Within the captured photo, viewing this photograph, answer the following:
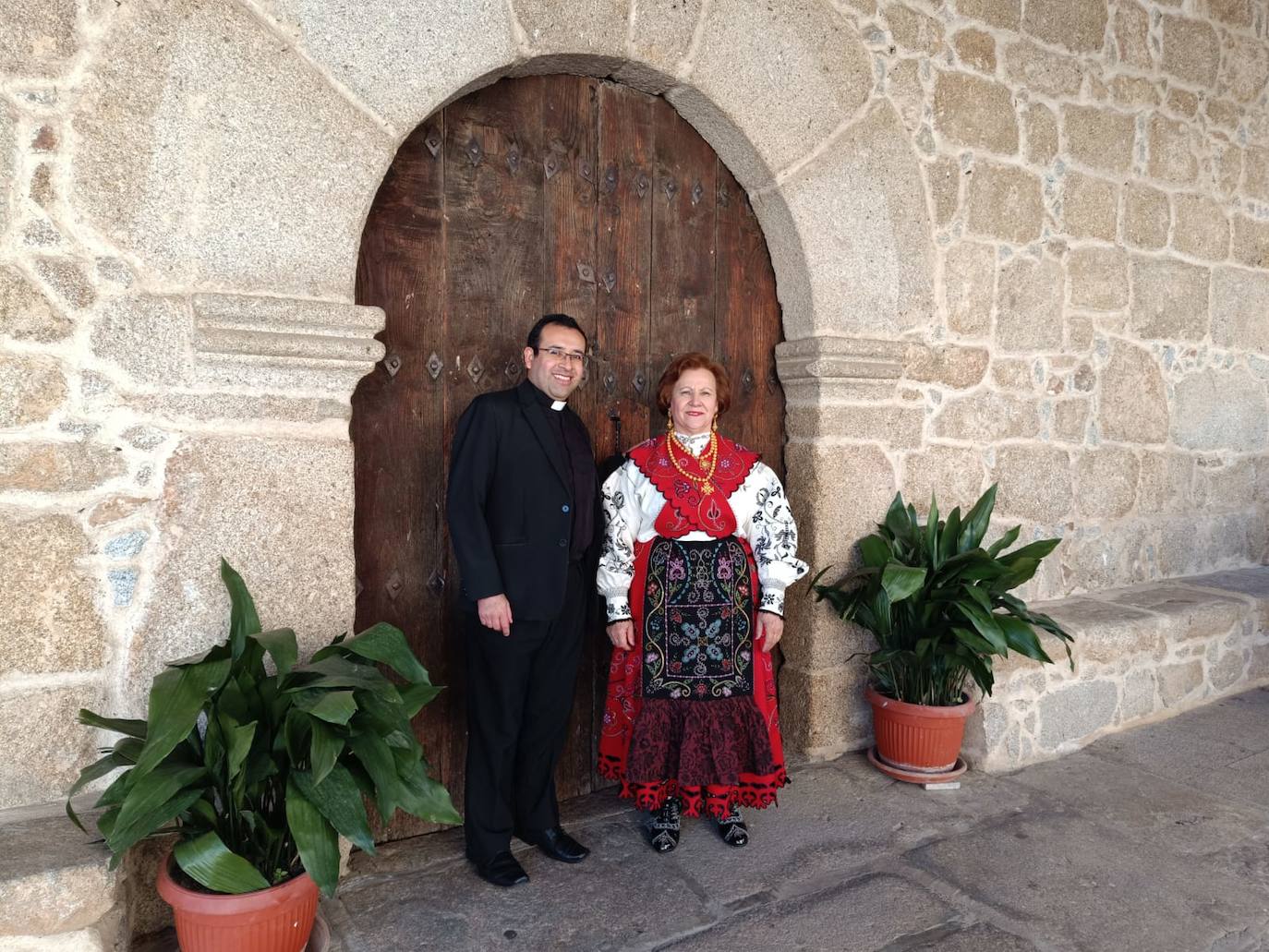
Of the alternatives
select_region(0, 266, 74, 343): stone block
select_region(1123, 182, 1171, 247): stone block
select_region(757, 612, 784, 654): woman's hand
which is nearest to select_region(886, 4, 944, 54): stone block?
select_region(1123, 182, 1171, 247): stone block

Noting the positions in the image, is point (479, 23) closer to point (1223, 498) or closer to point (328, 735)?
point (328, 735)

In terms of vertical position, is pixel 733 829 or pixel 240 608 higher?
pixel 240 608

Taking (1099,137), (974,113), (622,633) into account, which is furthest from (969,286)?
(622,633)

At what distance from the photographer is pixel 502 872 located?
224 centimetres

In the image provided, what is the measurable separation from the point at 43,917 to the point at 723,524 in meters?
1.74

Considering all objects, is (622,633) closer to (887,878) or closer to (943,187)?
(887,878)

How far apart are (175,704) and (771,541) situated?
1.60m

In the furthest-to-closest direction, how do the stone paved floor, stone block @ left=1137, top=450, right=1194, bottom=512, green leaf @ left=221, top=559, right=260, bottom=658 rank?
stone block @ left=1137, top=450, right=1194, bottom=512 → the stone paved floor → green leaf @ left=221, top=559, right=260, bottom=658

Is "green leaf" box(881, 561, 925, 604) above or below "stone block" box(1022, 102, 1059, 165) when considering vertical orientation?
below

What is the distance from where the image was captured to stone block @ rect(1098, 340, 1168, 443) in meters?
3.68

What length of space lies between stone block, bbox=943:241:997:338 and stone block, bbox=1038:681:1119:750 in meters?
1.37

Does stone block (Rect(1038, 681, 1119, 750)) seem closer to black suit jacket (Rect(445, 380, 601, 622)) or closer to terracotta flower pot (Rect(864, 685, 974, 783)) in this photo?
terracotta flower pot (Rect(864, 685, 974, 783))

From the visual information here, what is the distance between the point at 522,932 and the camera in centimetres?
201

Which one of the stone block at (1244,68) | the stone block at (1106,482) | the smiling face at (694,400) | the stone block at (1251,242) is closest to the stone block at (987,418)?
the stone block at (1106,482)
